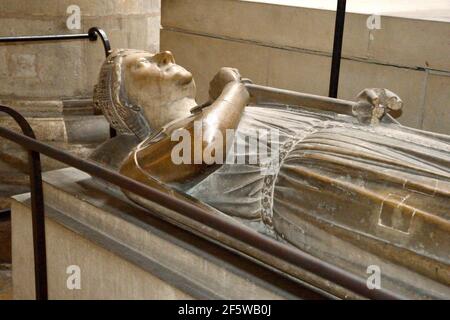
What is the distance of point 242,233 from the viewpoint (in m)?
→ 1.71

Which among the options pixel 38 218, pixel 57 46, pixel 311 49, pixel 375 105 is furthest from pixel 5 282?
pixel 311 49

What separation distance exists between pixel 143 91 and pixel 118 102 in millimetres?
115

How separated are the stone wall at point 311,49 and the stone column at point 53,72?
0.83 m

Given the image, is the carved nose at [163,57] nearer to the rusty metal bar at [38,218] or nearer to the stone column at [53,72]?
the rusty metal bar at [38,218]

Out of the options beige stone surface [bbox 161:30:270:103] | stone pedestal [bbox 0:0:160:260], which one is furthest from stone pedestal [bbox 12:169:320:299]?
beige stone surface [bbox 161:30:270:103]

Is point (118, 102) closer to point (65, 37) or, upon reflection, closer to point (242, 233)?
point (242, 233)

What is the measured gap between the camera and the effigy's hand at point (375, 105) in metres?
2.58

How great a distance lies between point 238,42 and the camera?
16.9 feet

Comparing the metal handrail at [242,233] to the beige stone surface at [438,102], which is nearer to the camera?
the metal handrail at [242,233]

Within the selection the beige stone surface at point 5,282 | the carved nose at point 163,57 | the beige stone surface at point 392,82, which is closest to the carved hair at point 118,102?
the carved nose at point 163,57

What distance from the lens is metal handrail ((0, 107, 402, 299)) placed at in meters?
1.53

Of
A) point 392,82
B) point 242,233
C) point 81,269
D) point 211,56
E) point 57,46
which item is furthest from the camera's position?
point 211,56
